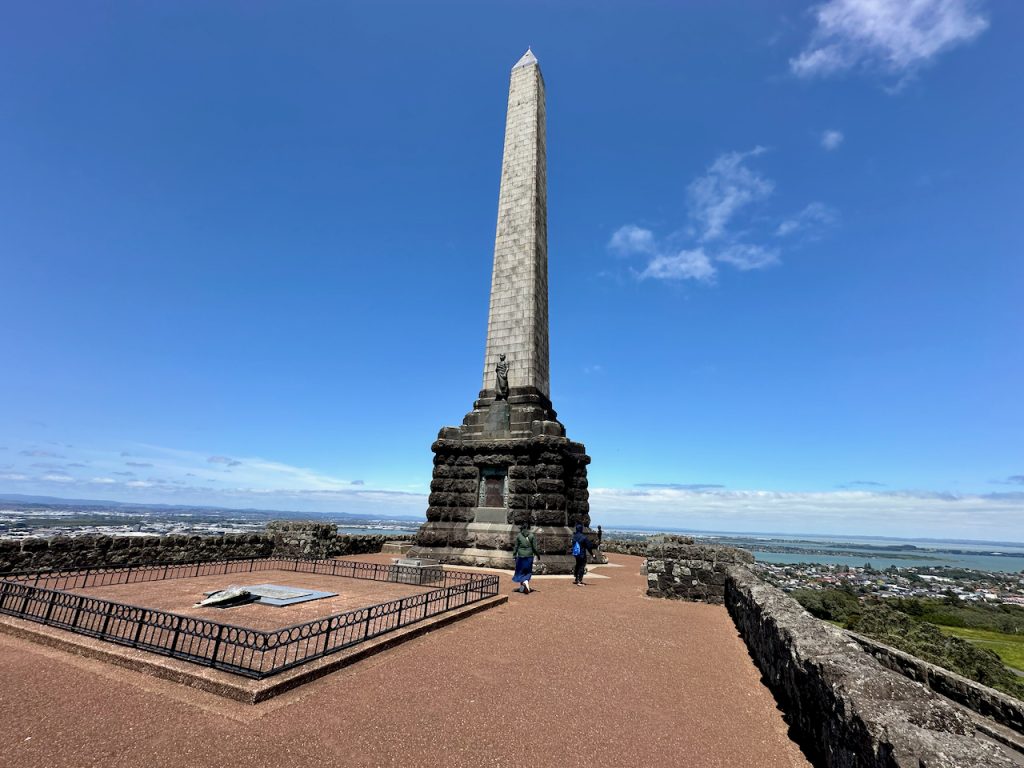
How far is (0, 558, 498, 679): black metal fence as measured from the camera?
570cm

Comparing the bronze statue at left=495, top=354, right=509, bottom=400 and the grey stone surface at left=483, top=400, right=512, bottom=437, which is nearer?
the grey stone surface at left=483, top=400, right=512, bottom=437

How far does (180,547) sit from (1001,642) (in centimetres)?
4665

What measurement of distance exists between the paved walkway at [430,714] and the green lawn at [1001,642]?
29.8 m

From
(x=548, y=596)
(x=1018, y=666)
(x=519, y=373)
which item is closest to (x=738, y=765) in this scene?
(x=548, y=596)

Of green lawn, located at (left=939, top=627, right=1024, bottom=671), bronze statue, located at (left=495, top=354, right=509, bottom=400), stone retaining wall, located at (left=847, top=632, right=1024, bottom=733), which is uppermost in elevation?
bronze statue, located at (left=495, top=354, right=509, bottom=400)

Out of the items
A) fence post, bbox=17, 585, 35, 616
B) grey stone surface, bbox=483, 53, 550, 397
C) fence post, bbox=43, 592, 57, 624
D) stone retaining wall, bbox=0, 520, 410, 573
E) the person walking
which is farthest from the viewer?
grey stone surface, bbox=483, 53, 550, 397

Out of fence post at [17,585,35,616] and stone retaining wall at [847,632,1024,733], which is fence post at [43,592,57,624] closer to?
fence post at [17,585,35,616]

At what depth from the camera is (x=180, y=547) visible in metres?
15.0

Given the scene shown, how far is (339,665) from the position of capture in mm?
6039

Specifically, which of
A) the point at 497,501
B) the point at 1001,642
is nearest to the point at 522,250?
the point at 497,501

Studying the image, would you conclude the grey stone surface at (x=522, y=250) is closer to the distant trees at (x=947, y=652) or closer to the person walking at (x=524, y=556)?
the person walking at (x=524, y=556)

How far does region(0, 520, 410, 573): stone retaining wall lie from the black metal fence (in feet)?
1.14

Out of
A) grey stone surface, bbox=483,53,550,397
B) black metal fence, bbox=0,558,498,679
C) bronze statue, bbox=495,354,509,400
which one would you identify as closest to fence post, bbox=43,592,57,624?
black metal fence, bbox=0,558,498,679

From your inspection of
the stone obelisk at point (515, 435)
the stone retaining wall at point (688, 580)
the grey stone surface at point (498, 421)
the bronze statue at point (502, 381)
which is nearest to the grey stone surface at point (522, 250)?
the stone obelisk at point (515, 435)
